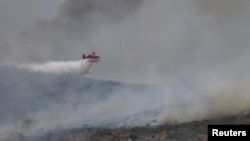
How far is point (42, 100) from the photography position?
8300cm

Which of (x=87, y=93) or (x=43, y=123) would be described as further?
(x=87, y=93)

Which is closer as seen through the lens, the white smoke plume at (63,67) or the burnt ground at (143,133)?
the burnt ground at (143,133)

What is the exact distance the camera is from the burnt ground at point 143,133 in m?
75.8

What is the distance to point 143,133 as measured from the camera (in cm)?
7619

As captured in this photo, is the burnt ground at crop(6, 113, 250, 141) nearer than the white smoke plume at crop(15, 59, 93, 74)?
Yes

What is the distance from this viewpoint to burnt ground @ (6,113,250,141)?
7575cm

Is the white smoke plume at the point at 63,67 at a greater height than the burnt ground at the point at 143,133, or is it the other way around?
the white smoke plume at the point at 63,67

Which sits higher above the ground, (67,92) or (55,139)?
(67,92)

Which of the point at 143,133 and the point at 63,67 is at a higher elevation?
the point at 63,67

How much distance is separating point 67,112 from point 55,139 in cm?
625

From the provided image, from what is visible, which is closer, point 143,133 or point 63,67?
point 143,133

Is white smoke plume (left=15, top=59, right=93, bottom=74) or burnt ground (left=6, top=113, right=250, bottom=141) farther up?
white smoke plume (left=15, top=59, right=93, bottom=74)

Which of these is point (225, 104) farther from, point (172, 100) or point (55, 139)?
point (55, 139)

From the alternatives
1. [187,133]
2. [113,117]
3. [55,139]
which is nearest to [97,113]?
[113,117]
